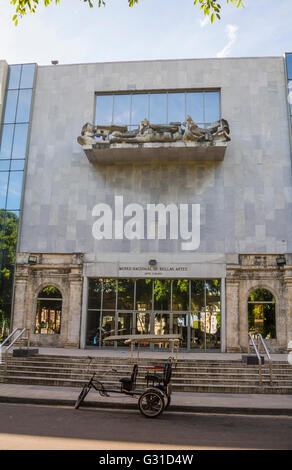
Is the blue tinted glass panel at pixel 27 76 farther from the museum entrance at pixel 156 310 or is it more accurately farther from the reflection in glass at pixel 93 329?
the reflection in glass at pixel 93 329

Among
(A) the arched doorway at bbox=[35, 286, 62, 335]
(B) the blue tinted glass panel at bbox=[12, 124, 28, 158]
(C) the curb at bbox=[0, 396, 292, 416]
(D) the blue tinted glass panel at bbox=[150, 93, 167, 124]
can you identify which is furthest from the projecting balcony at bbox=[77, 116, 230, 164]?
(C) the curb at bbox=[0, 396, 292, 416]

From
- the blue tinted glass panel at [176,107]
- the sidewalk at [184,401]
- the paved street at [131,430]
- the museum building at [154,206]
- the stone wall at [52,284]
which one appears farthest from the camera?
the blue tinted glass panel at [176,107]

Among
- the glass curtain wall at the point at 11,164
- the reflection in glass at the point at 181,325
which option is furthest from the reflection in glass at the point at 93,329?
the glass curtain wall at the point at 11,164

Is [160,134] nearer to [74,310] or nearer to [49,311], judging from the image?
[74,310]

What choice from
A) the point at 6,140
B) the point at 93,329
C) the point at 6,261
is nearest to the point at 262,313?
the point at 93,329

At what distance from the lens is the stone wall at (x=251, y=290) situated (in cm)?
2178

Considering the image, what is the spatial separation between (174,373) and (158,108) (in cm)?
1743

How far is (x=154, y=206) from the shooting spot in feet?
78.4

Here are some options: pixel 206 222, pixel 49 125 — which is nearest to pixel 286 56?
pixel 206 222

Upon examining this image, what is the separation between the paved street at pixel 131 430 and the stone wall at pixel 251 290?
12.1m

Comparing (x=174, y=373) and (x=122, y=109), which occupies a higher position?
(x=122, y=109)

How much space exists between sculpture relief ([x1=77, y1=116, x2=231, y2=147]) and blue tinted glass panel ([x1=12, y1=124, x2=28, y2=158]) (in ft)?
13.9

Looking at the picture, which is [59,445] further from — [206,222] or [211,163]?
[211,163]

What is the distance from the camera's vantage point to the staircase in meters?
13.3
